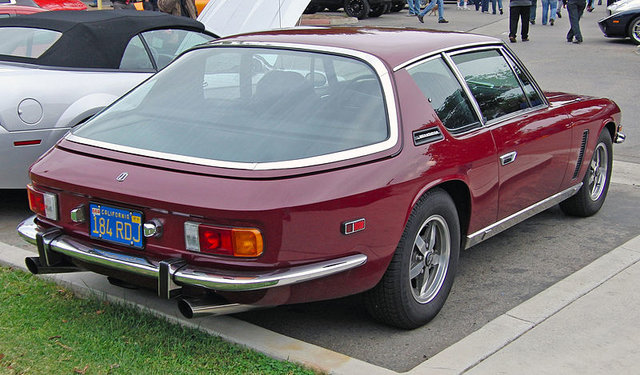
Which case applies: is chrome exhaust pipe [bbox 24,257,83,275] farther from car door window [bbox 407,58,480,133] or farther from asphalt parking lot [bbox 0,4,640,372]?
car door window [bbox 407,58,480,133]

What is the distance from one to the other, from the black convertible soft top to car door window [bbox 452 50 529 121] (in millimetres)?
3023

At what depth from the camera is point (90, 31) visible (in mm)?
6367

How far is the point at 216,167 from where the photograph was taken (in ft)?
11.5

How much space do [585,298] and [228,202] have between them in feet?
7.23

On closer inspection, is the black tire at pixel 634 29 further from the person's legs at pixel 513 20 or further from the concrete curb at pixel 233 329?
the concrete curb at pixel 233 329

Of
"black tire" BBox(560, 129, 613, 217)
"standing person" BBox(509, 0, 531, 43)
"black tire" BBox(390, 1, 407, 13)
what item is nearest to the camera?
"black tire" BBox(560, 129, 613, 217)

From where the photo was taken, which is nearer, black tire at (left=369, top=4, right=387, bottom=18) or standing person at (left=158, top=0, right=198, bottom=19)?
standing person at (left=158, top=0, right=198, bottom=19)

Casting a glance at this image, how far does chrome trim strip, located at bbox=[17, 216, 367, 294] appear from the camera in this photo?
3320 mm

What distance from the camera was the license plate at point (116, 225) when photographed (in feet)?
11.6

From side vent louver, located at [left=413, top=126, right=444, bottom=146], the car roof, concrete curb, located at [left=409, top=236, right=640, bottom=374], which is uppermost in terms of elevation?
the car roof

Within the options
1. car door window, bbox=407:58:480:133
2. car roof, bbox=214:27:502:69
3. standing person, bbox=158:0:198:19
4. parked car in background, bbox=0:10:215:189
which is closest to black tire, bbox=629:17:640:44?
standing person, bbox=158:0:198:19

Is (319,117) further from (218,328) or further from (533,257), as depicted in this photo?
(533,257)

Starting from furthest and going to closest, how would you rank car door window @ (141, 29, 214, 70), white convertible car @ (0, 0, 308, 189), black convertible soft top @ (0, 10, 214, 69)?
1. car door window @ (141, 29, 214, 70)
2. black convertible soft top @ (0, 10, 214, 69)
3. white convertible car @ (0, 0, 308, 189)

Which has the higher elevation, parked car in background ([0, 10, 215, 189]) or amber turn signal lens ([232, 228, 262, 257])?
parked car in background ([0, 10, 215, 189])
